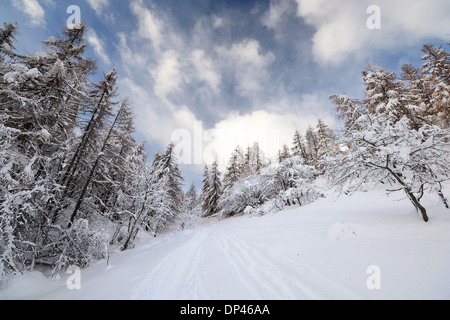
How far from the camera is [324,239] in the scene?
18.9ft

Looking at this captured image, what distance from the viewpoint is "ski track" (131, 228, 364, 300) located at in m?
3.26

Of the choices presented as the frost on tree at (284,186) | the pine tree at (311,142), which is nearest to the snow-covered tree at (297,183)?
the frost on tree at (284,186)

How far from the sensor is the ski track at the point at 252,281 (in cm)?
326

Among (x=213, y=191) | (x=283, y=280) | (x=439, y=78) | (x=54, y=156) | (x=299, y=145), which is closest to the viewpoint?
(x=283, y=280)

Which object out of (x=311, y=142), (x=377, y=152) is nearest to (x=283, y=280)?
(x=377, y=152)

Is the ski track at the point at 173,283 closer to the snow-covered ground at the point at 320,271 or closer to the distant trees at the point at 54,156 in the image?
the snow-covered ground at the point at 320,271

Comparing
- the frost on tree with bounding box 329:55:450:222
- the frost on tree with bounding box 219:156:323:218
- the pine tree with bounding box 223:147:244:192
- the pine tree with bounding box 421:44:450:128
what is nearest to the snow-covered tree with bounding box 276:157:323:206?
the frost on tree with bounding box 219:156:323:218

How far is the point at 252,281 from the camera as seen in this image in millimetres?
→ 3945

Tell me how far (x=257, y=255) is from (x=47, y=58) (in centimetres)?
1227

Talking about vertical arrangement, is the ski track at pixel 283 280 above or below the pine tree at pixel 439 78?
below

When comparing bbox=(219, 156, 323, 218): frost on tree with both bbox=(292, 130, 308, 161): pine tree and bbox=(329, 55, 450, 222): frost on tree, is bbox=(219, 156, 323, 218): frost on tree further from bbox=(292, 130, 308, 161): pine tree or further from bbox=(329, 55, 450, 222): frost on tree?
bbox=(292, 130, 308, 161): pine tree

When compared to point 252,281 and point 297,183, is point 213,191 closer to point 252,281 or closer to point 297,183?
point 297,183
